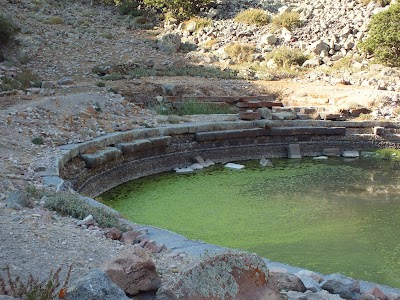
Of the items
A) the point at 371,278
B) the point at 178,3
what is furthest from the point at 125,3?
the point at 371,278

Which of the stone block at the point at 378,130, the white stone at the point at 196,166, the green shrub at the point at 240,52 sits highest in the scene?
the green shrub at the point at 240,52

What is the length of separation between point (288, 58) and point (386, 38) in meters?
3.17

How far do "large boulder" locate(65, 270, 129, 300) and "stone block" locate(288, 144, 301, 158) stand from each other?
1075cm

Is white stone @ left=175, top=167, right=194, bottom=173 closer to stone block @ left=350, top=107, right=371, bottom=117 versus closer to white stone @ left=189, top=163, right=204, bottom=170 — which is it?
white stone @ left=189, top=163, right=204, bottom=170

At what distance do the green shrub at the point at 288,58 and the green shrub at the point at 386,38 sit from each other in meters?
2.12

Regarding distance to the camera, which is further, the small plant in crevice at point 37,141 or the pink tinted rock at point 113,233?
the small plant in crevice at point 37,141

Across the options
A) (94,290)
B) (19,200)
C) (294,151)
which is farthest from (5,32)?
(94,290)

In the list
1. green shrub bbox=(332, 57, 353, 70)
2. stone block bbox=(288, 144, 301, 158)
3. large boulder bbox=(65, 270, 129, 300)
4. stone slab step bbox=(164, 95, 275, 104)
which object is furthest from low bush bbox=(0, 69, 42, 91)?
large boulder bbox=(65, 270, 129, 300)

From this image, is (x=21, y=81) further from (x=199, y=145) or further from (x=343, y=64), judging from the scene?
(x=343, y=64)

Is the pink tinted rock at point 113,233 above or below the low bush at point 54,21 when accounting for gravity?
below

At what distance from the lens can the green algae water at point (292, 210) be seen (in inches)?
288

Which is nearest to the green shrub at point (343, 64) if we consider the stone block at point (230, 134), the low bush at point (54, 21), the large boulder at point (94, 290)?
the stone block at point (230, 134)

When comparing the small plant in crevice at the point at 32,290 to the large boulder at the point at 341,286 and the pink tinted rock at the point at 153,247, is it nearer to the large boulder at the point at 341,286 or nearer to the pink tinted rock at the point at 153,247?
the pink tinted rock at the point at 153,247

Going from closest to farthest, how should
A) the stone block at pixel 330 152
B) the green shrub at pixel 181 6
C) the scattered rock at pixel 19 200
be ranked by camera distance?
the scattered rock at pixel 19 200
the stone block at pixel 330 152
the green shrub at pixel 181 6
